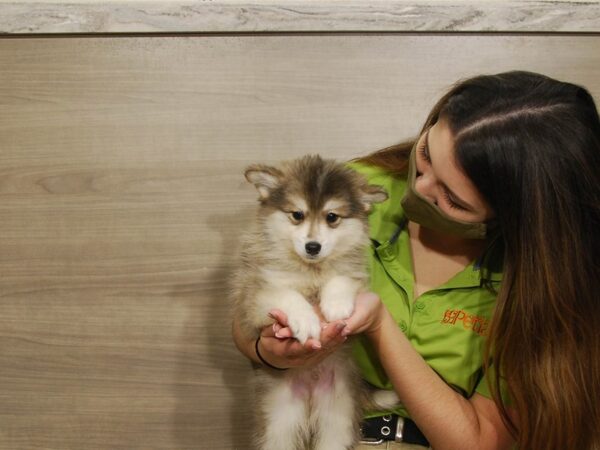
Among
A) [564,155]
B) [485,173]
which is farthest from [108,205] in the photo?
[564,155]

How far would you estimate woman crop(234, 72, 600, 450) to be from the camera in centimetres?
133

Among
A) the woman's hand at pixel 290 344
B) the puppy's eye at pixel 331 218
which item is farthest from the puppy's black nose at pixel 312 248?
the woman's hand at pixel 290 344

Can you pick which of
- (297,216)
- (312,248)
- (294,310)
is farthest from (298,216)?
(294,310)

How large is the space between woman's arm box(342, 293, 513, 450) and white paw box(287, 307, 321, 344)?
0.45 ft

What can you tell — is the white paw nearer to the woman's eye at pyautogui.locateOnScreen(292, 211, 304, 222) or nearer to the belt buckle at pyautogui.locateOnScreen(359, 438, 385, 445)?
the woman's eye at pyautogui.locateOnScreen(292, 211, 304, 222)

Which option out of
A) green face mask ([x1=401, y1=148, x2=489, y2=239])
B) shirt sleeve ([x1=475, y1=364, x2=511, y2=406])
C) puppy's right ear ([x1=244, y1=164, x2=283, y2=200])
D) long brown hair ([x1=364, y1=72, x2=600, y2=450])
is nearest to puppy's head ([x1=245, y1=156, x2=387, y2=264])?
puppy's right ear ([x1=244, y1=164, x2=283, y2=200])

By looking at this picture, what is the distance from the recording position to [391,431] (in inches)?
63.1

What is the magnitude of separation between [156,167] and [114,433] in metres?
1.13

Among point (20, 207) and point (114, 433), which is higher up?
point (20, 207)

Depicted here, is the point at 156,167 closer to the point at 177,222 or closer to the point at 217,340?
the point at 177,222

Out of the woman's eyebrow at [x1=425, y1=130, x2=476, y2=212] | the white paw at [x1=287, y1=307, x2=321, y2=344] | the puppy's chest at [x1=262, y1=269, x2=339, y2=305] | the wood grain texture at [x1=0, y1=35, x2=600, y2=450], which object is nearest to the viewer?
the white paw at [x1=287, y1=307, x2=321, y2=344]

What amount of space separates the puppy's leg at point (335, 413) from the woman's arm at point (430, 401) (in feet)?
0.49

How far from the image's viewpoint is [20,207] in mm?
2055

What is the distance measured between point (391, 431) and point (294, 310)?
0.57 metres
